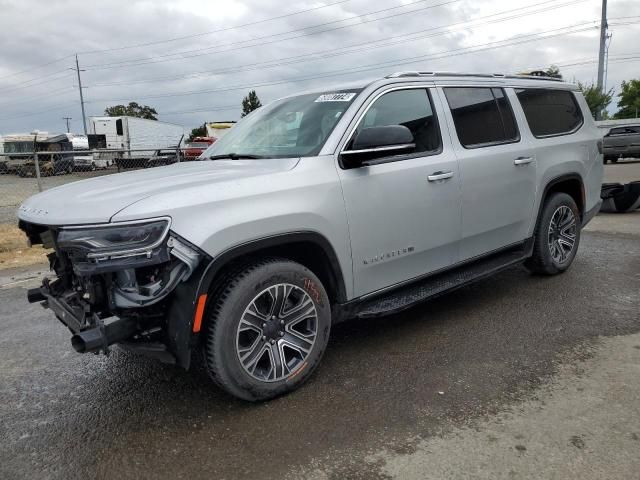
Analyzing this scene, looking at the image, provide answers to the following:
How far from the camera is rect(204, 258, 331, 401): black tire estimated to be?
286cm

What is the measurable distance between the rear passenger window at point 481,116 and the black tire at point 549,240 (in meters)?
0.86

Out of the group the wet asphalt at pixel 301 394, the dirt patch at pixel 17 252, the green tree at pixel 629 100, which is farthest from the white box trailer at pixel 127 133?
the green tree at pixel 629 100

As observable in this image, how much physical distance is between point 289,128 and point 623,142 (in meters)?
24.5

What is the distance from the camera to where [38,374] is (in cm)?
374

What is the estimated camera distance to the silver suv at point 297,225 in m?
2.70

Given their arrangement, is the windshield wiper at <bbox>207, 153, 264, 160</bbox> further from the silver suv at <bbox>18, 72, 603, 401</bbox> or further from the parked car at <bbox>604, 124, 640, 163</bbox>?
the parked car at <bbox>604, 124, 640, 163</bbox>

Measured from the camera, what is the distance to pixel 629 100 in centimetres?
6794

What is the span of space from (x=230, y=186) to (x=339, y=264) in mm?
852

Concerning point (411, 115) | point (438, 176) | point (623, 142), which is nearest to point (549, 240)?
point (438, 176)

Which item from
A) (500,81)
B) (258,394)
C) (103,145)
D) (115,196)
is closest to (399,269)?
(258,394)

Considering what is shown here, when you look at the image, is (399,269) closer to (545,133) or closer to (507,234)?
(507,234)

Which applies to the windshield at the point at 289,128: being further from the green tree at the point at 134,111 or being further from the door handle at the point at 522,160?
the green tree at the point at 134,111

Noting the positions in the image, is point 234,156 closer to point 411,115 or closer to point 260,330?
point 411,115

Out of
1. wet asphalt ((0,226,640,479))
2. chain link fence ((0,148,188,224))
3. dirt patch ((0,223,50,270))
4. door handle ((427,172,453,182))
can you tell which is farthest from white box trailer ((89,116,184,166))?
door handle ((427,172,453,182))
